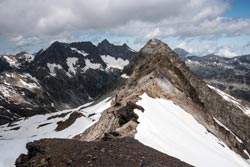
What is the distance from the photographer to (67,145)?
79.6 ft

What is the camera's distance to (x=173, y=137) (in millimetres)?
41219

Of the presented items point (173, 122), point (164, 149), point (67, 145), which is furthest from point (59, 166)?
point (173, 122)

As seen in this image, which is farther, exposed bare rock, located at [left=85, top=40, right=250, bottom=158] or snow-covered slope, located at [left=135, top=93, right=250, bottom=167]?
exposed bare rock, located at [left=85, top=40, right=250, bottom=158]

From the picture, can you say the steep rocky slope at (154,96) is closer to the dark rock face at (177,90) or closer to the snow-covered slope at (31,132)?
the dark rock face at (177,90)

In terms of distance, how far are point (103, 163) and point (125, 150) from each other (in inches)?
121

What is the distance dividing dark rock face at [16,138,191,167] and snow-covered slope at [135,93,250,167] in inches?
361

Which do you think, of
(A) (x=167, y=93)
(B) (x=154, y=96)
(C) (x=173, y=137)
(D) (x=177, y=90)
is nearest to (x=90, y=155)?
(C) (x=173, y=137)

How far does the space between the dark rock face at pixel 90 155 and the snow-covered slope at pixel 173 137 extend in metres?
9.17

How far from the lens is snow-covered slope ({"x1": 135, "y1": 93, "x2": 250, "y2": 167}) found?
35.4 meters

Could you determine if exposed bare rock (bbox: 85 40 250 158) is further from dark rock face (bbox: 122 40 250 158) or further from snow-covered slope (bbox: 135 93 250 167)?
snow-covered slope (bbox: 135 93 250 167)

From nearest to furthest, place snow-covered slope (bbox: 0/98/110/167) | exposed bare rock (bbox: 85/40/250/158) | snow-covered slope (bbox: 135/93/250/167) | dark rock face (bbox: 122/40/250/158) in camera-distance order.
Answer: snow-covered slope (bbox: 135/93/250/167) → exposed bare rock (bbox: 85/40/250/158) → dark rock face (bbox: 122/40/250/158) → snow-covered slope (bbox: 0/98/110/167)

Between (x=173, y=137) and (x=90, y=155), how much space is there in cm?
2066

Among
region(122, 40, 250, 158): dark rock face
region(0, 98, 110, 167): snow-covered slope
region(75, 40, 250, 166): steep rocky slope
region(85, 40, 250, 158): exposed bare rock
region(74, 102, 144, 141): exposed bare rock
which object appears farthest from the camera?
region(0, 98, 110, 167): snow-covered slope

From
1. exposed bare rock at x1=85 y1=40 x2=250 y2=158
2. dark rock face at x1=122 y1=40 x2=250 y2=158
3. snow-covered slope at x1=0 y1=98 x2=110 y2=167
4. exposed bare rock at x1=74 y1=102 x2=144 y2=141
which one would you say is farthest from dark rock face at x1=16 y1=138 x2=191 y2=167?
snow-covered slope at x1=0 y1=98 x2=110 y2=167
